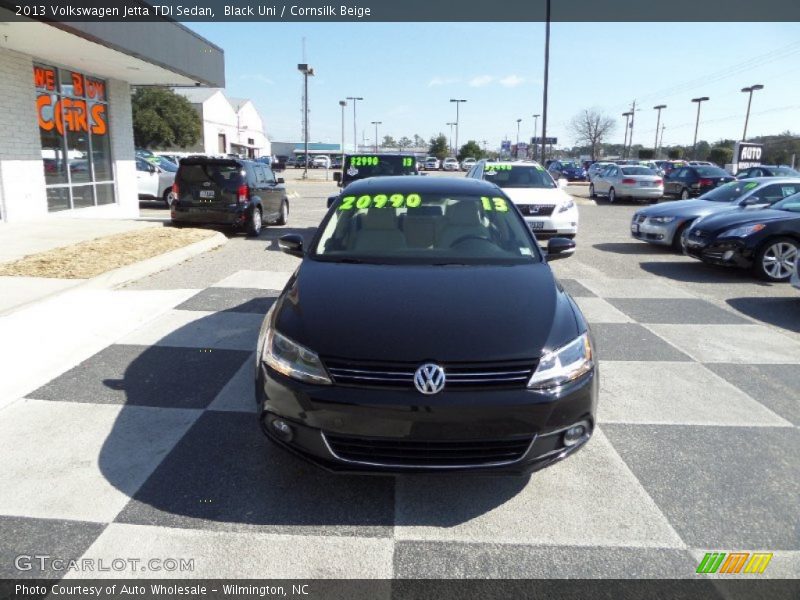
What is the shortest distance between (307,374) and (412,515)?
0.91m

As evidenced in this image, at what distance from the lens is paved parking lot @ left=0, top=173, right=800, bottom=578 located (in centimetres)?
272

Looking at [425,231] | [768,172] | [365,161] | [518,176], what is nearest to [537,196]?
[518,176]

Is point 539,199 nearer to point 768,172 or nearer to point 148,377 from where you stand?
point 148,377

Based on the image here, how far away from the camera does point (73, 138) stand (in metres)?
15.1

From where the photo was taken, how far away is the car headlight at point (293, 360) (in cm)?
290

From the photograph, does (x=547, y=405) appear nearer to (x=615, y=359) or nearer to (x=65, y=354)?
(x=615, y=359)

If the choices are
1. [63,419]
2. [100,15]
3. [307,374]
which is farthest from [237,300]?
[100,15]

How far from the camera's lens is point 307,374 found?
2912 mm

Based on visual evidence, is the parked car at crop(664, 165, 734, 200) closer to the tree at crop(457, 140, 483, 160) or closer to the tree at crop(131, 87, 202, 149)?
the tree at crop(131, 87, 202, 149)

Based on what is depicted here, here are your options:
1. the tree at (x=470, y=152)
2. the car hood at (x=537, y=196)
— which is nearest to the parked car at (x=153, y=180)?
the car hood at (x=537, y=196)

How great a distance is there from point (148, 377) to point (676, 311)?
6.05m

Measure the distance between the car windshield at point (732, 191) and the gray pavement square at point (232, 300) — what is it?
9.89m

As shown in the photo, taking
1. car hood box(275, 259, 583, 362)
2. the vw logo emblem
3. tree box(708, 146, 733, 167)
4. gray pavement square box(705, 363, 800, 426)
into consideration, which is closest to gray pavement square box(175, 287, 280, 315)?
car hood box(275, 259, 583, 362)

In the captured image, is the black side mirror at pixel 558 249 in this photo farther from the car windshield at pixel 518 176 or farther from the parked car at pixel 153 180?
the parked car at pixel 153 180
